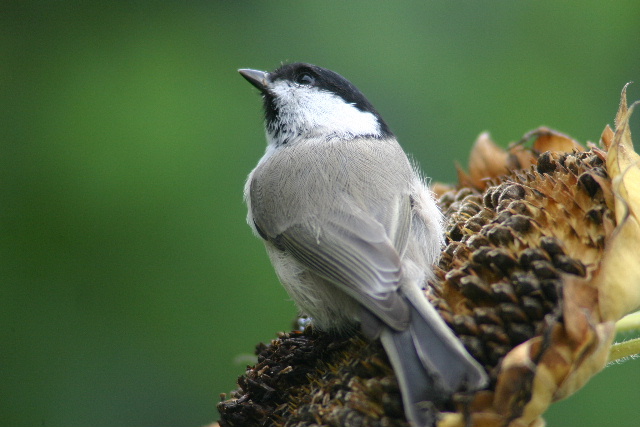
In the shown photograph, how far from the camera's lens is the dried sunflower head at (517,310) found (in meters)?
1.16

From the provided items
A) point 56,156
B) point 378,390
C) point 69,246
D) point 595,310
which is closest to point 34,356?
point 69,246

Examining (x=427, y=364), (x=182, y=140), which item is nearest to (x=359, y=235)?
(x=427, y=364)

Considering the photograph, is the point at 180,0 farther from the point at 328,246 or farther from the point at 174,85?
the point at 328,246

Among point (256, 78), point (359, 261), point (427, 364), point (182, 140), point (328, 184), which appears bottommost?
point (427, 364)

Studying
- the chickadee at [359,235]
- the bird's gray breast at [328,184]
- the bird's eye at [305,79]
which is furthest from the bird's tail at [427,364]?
the bird's eye at [305,79]

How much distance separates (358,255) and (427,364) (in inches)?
14.7

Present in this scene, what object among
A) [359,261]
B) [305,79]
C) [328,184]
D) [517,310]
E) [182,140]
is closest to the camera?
[517,310]

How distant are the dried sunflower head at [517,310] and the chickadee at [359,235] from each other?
4 centimetres

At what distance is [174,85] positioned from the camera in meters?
2.79

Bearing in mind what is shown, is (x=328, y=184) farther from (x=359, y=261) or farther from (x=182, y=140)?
(x=182, y=140)

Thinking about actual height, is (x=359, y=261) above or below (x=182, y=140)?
below

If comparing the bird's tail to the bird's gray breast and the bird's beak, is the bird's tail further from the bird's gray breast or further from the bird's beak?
the bird's beak

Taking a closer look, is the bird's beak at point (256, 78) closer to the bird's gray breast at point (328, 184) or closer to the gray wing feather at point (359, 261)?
the bird's gray breast at point (328, 184)

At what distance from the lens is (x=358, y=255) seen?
156cm
